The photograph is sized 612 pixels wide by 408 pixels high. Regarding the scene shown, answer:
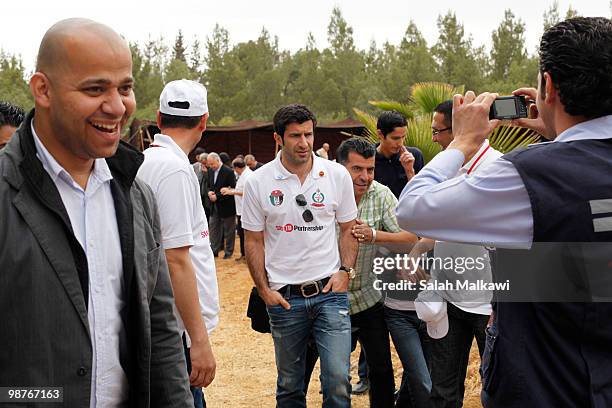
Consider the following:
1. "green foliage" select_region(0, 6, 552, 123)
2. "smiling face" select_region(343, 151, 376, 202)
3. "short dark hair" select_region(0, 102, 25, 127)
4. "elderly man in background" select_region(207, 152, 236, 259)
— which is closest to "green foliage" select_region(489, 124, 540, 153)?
"smiling face" select_region(343, 151, 376, 202)

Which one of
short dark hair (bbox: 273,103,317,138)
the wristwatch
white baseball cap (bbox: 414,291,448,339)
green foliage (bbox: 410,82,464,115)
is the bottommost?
white baseball cap (bbox: 414,291,448,339)

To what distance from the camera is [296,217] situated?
4664mm

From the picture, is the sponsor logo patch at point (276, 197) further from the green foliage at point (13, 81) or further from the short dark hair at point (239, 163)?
the green foliage at point (13, 81)

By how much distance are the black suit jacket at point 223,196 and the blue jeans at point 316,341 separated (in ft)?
33.5

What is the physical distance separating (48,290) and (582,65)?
5.72 feet

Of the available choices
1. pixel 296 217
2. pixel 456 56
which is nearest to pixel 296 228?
pixel 296 217

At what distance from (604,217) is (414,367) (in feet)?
10.4

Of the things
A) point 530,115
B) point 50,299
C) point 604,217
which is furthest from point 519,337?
point 50,299

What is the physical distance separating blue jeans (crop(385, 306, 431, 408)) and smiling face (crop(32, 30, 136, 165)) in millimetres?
3246

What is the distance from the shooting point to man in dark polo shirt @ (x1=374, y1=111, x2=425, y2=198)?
20.1 feet

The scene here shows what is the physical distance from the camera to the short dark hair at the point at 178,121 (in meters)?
3.80

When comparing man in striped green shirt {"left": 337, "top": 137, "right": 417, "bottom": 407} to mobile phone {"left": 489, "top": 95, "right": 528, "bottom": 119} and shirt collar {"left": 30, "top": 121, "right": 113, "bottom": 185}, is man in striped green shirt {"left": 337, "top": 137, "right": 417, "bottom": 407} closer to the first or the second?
mobile phone {"left": 489, "top": 95, "right": 528, "bottom": 119}

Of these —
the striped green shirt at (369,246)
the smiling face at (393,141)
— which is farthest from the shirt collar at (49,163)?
the smiling face at (393,141)

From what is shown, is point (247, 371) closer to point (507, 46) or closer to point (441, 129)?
point (441, 129)
